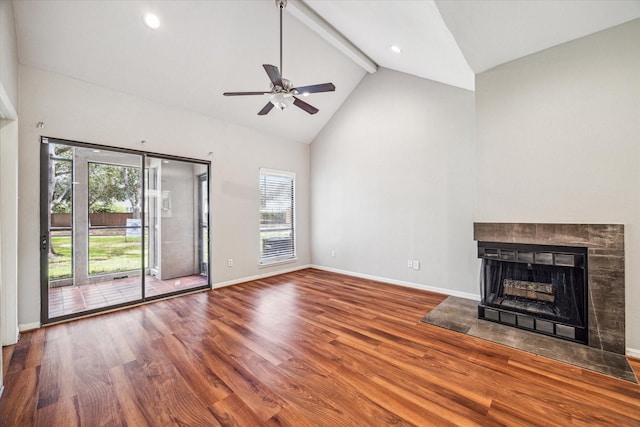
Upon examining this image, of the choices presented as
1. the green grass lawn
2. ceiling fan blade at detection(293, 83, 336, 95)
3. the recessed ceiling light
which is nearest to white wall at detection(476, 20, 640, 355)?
ceiling fan blade at detection(293, 83, 336, 95)

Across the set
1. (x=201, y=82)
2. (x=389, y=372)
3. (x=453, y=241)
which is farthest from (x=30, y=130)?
(x=453, y=241)

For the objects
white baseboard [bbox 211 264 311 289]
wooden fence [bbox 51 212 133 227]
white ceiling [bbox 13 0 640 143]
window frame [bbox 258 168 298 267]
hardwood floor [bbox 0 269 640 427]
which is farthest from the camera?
window frame [bbox 258 168 298 267]

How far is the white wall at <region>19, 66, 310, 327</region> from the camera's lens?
2.97 m

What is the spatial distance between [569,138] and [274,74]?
9.85 feet

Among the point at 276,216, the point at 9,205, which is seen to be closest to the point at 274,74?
the point at 9,205

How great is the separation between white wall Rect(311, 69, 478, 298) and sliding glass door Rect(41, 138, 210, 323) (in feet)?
8.72

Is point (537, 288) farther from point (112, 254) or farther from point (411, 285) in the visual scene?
point (112, 254)

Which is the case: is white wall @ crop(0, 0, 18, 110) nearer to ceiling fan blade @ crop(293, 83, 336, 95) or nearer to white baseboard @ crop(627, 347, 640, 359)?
ceiling fan blade @ crop(293, 83, 336, 95)

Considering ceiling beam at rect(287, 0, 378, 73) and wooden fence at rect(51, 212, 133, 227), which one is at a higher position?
ceiling beam at rect(287, 0, 378, 73)

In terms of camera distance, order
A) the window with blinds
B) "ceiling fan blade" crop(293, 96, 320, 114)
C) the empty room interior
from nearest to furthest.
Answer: the empty room interior → "ceiling fan blade" crop(293, 96, 320, 114) → the window with blinds

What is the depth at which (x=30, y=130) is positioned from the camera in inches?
118

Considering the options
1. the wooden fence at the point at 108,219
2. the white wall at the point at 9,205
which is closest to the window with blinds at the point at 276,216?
the wooden fence at the point at 108,219

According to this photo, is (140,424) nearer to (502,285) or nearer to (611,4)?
(502,285)

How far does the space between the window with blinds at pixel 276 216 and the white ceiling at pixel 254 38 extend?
1.61 m
